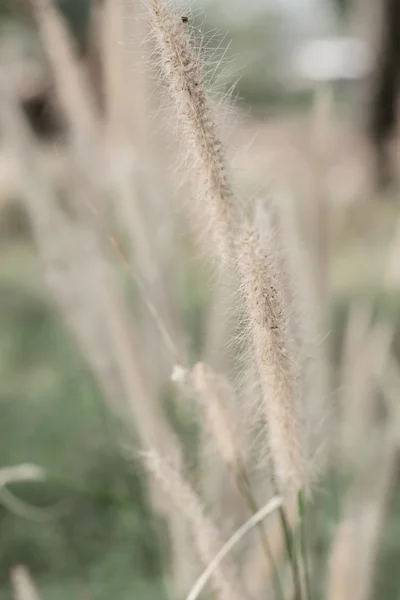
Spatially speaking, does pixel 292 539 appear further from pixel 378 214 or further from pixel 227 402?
pixel 378 214

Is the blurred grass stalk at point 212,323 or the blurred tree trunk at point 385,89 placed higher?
the blurred tree trunk at point 385,89

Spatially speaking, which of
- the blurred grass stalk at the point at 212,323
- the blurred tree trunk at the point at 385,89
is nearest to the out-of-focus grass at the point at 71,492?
the blurred grass stalk at the point at 212,323

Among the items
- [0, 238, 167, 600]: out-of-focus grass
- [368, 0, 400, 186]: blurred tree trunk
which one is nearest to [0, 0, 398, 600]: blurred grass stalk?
[0, 238, 167, 600]: out-of-focus grass

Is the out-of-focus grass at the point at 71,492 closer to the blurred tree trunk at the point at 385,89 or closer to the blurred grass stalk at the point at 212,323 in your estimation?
the blurred grass stalk at the point at 212,323

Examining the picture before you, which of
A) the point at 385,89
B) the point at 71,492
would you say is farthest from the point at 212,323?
the point at 385,89

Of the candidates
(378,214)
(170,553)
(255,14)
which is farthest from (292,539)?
(255,14)

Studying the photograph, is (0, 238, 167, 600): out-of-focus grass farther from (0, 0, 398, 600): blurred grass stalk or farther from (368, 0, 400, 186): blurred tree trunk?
(368, 0, 400, 186): blurred tree trunk

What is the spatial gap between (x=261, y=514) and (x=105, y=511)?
0.33 m

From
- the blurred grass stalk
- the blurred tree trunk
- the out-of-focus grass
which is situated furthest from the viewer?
the blurred tree trunk

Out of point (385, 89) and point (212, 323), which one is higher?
point (385, 89)

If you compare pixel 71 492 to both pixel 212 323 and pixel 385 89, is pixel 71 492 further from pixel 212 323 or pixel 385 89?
pixel 385 89

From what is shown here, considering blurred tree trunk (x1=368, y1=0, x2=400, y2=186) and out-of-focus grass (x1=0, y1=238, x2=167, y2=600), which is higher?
blurred tree trunk (x1=368, y1=0, x2=400, y2=186)

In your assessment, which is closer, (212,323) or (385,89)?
(212,323)

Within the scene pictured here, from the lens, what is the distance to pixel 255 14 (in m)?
3.52
